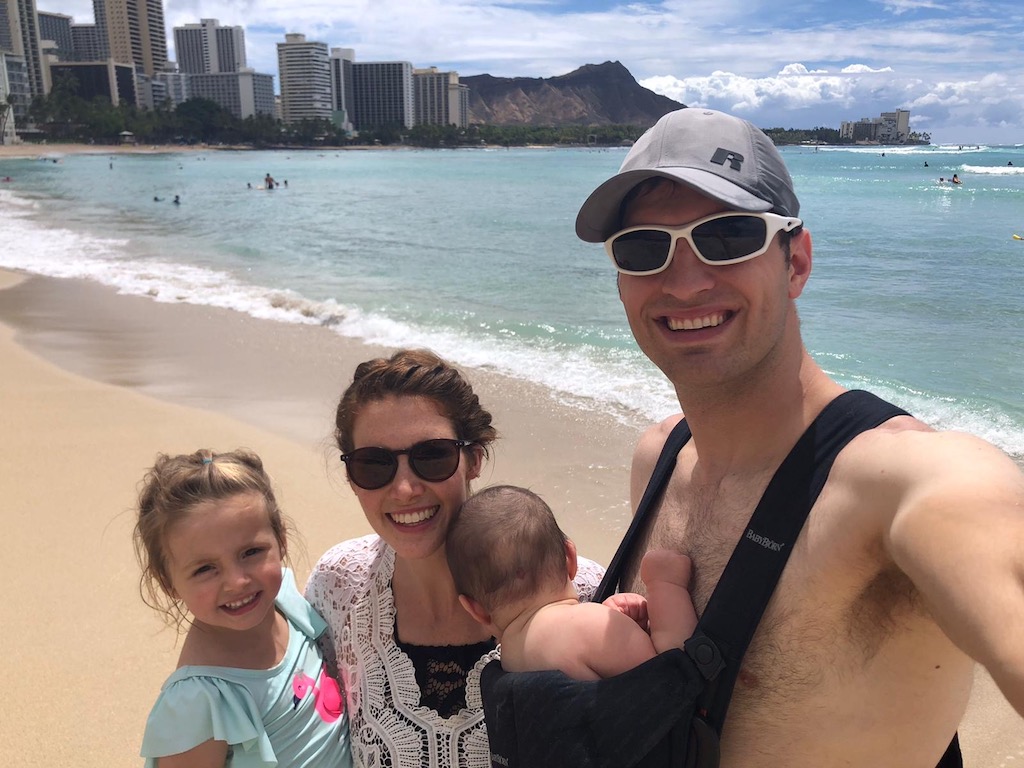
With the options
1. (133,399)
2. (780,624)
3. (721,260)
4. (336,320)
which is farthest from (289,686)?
(336,320)

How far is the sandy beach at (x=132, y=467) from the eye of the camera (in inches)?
137

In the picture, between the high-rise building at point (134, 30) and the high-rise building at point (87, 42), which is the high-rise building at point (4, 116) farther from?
the high-rise building at point (87, 42)

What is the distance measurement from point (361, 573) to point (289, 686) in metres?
0.35

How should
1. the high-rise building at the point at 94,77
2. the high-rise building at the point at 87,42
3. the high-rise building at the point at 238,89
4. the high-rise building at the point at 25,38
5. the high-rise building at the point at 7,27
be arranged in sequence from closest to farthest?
1. the high-rise building at the point at 94,77
2. the high-rise building at the point at 7,27
3. the high-rise building at the point at 25,38
4. the high-rise building at the point at 238,89
5. the high-rise building at the point at 87,42

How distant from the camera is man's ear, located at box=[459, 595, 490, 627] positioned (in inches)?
76.8

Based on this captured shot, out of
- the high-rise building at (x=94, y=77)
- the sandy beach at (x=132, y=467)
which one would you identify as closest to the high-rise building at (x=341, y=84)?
the high-rise building at (x=94, y=77)

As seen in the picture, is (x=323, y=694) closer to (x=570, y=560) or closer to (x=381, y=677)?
(x=381, y=677)

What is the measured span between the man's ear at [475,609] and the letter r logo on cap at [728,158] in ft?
3.85

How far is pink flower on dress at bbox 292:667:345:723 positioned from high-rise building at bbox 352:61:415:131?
199 meters

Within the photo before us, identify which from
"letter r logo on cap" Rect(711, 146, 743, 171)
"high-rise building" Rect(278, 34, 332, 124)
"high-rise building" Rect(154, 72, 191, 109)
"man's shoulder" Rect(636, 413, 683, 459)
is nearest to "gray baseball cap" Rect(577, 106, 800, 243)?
"letter r logo on cap" Rect(711, 146, 743, 171)

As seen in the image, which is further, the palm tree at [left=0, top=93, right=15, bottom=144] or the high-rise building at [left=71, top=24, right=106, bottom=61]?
the high-rise building at [left=71, top=24, right=106, bottom=61]

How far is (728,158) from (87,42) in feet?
763

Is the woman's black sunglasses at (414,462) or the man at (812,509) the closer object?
the man at (812,509)

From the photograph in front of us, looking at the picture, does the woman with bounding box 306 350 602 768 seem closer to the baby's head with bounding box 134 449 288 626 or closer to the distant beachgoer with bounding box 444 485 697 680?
the distant beachgoer with bounding box 444 485 697 680
